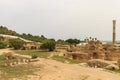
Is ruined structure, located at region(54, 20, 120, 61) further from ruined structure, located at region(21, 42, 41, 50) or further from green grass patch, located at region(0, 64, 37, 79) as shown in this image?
green grass patch, located at region(0, 64, 37, 79)

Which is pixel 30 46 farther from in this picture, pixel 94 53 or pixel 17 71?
pixel 17 71

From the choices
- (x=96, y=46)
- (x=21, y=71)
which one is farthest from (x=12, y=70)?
(x=96, y=46)

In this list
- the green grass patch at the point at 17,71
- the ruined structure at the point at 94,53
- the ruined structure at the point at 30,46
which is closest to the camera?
the green grass patch at the point at 17,71

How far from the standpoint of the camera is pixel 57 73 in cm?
2216

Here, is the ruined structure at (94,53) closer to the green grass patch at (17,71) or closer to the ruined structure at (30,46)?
the ruined structure at (30,46)

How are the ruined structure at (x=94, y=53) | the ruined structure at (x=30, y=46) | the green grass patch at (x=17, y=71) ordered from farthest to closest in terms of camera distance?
1. the ruined structure at (x=30, y=46)
2. the ruined structure at (x=94, y=53)
3. the green grass patch at (x=17, y=71)

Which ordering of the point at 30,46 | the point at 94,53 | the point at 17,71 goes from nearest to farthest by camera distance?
the point at 17,71 < the point at 94,53 < the point at 30,46

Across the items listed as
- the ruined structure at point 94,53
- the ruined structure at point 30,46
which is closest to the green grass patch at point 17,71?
the ruined structure at point 94,53

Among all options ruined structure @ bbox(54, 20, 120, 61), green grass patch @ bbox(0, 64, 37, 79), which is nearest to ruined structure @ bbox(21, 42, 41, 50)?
ruined structure @ bbox(54, 20, 120, 61)

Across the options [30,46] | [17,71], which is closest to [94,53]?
[30,46]

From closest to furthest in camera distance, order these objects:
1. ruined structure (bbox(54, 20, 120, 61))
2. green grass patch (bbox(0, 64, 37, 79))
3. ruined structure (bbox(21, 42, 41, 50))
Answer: green grass patch (bbox(0, 64, 37, 79)) < ruined structure (bbox(54, 20, 120, 61)) < ruined structure (bbox(21, 42, 41, 50))

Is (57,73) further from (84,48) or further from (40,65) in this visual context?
(84,48)

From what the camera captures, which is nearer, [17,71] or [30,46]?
[17,71]

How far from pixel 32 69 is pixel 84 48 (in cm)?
2867
